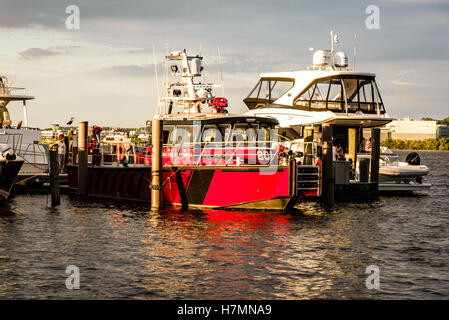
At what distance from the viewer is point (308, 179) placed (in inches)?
901

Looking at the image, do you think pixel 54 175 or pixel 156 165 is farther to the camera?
pixel 54 175

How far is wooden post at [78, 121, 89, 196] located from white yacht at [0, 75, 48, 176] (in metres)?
2.12

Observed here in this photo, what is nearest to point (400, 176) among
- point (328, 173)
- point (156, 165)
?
point (328, 173)

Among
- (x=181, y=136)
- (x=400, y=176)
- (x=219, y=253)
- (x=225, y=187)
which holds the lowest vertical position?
(x=219, y=253)

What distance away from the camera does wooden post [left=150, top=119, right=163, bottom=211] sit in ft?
77.1

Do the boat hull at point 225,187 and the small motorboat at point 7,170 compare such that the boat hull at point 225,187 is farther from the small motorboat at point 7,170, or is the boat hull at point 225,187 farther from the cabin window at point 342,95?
the cabin window at point 342,95

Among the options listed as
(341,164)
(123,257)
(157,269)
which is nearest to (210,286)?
(157,269)

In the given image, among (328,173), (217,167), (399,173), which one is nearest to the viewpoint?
(217,167)

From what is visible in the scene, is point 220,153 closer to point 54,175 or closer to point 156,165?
point 156,165

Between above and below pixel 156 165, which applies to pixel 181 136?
above

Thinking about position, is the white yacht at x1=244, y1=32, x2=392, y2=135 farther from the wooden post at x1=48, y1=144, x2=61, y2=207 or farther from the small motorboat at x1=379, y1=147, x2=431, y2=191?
the wooden post at x1=48, y1=144, x2=61, y2=207

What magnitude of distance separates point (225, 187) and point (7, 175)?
8560mm

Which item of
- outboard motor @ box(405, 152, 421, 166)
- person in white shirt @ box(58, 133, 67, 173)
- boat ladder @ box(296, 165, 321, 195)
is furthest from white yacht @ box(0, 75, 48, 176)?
outboard motor @ box(405, 152, 421, 166)
